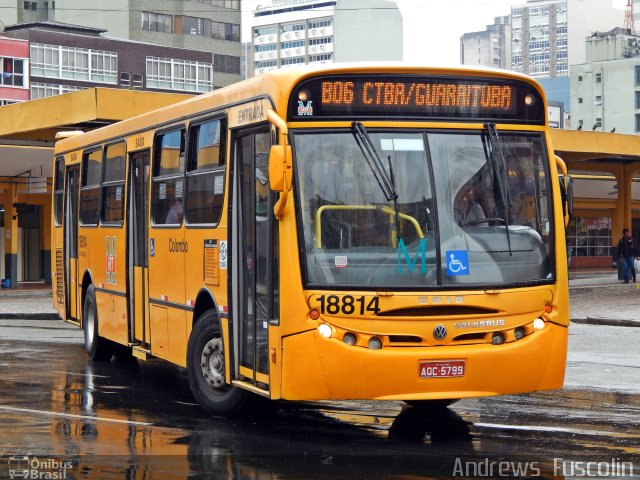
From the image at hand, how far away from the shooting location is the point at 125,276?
14891 mm

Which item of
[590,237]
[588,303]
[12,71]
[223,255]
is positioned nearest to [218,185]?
[223,255]

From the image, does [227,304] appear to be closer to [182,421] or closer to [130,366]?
[182,421]

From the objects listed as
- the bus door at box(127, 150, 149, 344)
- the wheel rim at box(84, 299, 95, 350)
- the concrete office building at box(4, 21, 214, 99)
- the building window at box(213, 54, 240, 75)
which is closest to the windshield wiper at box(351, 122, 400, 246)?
the bus door at box(127, 150, 149, 344)

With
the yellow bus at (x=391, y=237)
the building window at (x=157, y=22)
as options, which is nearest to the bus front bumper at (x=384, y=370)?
the yellow bus at (x=391, y=237)

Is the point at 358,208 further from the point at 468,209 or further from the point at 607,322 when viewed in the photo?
the point at 607,322

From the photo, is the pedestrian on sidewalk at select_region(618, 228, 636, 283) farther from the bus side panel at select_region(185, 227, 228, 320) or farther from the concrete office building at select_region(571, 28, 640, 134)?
the concrete office building at select_region(571, 28, 640, 134)

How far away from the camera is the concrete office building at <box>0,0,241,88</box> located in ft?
341

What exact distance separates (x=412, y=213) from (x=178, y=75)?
91.2 m

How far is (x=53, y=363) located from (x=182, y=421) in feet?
18.7

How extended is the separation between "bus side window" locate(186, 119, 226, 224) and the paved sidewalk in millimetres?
14689

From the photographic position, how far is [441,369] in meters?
9.76

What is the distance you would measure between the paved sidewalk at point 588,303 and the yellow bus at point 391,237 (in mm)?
15284

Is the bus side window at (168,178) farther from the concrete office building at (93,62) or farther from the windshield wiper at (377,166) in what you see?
the concrete office building at (93,62)

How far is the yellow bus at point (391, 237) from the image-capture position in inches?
380
